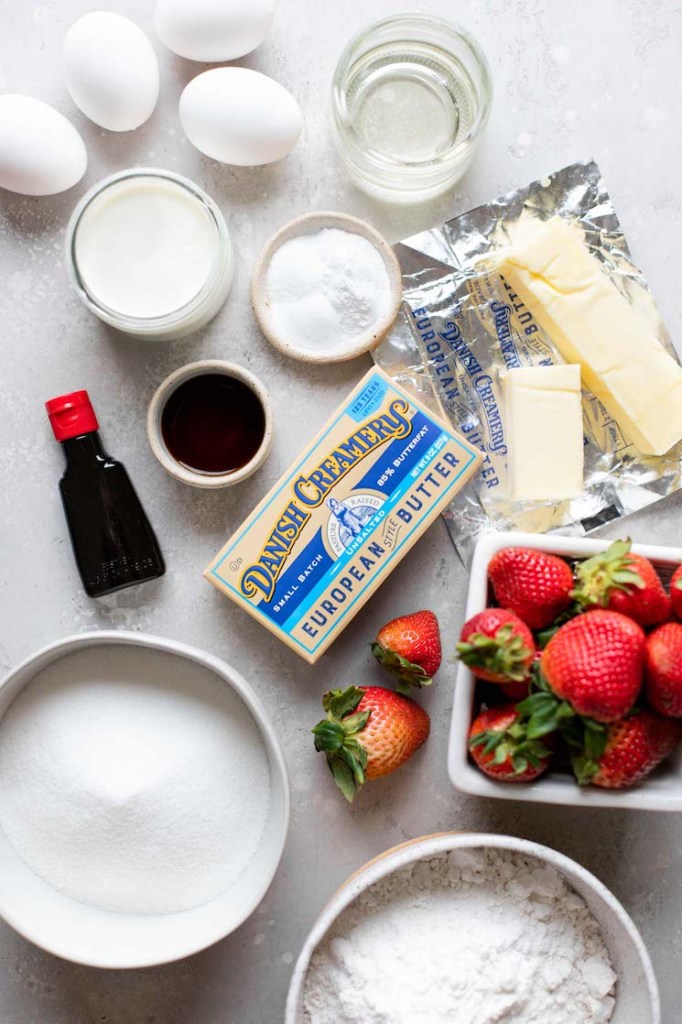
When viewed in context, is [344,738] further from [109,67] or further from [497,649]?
[109,67]

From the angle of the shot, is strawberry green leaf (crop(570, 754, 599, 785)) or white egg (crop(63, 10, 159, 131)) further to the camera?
white egg (crop(63, 10, 159, 131))

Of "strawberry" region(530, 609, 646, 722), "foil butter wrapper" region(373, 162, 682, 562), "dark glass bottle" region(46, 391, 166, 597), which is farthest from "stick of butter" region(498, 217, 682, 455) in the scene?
"dark glass bottle" region(46, 391, 166, 597)

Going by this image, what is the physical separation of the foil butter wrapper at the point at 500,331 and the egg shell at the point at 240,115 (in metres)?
0.21

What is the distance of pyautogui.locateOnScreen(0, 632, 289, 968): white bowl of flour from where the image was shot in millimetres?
978

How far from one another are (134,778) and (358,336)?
1.94 ft

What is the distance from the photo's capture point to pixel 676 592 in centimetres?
89

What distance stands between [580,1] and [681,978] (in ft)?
4.22

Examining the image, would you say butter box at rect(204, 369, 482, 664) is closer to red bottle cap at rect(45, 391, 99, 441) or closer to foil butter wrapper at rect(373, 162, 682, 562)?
foil butter wrapper at rect(373, 162, 682, 562)

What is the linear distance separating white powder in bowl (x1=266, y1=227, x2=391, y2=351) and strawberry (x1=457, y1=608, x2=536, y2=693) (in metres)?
0.42

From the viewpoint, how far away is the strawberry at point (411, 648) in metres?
1.06

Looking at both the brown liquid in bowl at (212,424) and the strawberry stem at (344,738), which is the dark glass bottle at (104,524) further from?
the strawberry stem at (344,738)

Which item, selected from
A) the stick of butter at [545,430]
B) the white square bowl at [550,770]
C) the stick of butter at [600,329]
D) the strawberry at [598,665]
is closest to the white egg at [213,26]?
the stick of butter at [600,329]

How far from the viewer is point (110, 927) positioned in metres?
1.02

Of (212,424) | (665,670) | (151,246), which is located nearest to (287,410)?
(212,424)
